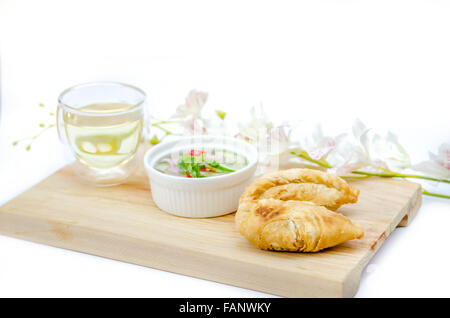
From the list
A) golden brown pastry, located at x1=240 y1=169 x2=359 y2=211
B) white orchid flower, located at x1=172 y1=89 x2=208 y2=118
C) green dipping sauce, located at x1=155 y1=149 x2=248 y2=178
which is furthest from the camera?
white orchid flower, located at x1=172 y1=89 x2=208 y2=118

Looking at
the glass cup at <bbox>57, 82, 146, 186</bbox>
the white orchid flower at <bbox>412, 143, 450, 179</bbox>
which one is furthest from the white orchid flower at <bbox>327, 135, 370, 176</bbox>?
the glass cup at <bbox>57, 82, 146, 186</bbox>

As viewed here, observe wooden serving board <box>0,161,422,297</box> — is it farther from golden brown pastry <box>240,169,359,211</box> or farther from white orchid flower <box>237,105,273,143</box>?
white orchid flower <box>237,105,273,143</box>

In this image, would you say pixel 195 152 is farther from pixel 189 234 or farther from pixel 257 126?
pixel 189 234

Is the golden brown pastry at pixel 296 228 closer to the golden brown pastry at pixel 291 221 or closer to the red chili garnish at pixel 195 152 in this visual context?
the golden brown pastry at pixel 291 221

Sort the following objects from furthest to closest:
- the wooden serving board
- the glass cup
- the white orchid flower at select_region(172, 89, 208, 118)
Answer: the white orchid flower at select_region(172, 89, 208, 118) < the glass cup < the wooden serving board

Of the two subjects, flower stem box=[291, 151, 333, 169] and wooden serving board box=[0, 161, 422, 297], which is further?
flower stem box=[291, 151, 333, 169]

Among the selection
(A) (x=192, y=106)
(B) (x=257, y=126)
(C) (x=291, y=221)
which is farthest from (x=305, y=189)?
(A) (x=192, y=106)

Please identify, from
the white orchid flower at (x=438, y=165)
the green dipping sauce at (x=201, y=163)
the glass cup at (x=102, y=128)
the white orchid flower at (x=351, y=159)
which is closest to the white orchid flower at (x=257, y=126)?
the green dipping sauce at (x=201, y=163)
